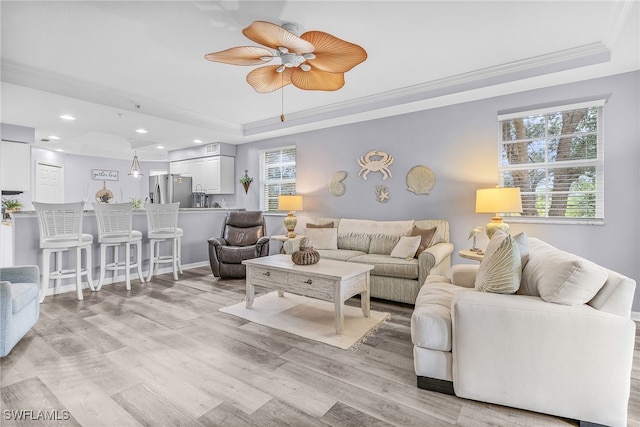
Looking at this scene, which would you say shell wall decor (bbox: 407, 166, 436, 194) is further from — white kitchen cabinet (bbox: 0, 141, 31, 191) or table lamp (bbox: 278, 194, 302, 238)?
white kitchen cabinet (bbox: 0, 141, 31, 191)

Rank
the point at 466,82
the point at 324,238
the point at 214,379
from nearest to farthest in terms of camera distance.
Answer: the point at 214,379, the point at 466,82, the point at 324,238

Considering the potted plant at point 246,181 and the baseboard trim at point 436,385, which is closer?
the baseboard trim at point 436,385

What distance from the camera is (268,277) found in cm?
316

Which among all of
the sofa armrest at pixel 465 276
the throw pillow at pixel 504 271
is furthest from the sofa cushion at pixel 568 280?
the sofa armrest at pixel 465 276

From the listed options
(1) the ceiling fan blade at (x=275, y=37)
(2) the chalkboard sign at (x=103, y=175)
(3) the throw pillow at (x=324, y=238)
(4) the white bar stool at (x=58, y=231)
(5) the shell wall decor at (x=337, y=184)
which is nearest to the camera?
(1) the ceiling fan blade at (x=275, y=37)

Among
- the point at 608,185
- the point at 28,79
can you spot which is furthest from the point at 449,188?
the point at 28,79

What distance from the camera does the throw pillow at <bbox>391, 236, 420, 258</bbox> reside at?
12.1ft

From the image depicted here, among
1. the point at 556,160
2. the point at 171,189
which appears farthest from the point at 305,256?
the point at 171,189

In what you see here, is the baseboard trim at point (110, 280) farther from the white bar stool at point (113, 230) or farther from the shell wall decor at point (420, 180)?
the shell wall decor at point (420, 180)

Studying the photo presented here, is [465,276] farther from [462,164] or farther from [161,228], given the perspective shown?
[161,228]

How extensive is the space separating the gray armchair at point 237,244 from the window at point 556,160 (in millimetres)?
3547

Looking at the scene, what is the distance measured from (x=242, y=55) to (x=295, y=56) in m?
0.41

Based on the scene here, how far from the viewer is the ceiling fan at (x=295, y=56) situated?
204cm

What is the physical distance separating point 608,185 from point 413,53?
244 cm
